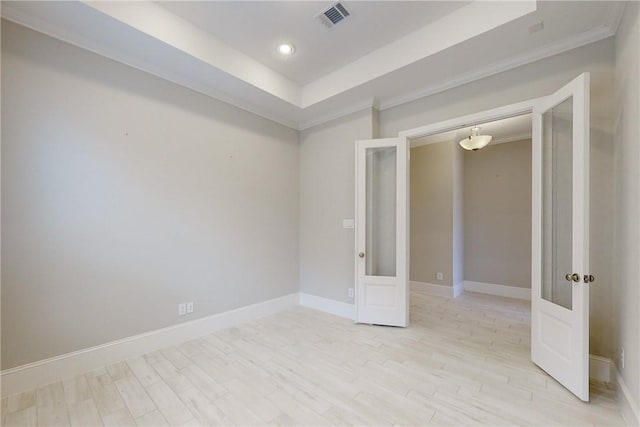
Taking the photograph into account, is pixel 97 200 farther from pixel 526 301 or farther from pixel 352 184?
pixel 526 301

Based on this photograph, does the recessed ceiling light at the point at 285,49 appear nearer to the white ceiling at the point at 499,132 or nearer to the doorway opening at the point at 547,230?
the doorway opening at the point at 547,230

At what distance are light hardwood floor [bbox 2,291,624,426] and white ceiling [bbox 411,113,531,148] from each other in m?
3.19

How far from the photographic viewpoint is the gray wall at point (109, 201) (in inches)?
82.9

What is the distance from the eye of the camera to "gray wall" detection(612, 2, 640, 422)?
1701 mm

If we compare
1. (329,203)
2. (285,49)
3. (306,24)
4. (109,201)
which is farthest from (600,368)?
(109,201)

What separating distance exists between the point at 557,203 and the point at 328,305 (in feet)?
9.76

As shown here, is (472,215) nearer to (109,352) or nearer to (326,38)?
(326,38)

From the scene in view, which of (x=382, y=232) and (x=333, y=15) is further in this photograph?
(x=382, y=232)

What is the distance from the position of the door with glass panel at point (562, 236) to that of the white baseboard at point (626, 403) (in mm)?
188

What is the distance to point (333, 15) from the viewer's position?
2.52 meters

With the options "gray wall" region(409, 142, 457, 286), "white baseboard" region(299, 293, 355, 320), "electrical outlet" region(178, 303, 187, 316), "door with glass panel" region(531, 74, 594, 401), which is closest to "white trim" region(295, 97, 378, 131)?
"door with glass panel" region(531, 74, 594, 401)

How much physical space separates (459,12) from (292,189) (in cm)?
295

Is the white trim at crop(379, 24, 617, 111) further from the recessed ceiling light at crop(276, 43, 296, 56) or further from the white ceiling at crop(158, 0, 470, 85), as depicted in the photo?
the recessed ceiling light at crop(276, 43, 296, 56)

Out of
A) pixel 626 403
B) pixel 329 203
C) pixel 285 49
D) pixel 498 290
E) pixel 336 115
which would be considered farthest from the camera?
pixel 498 290
